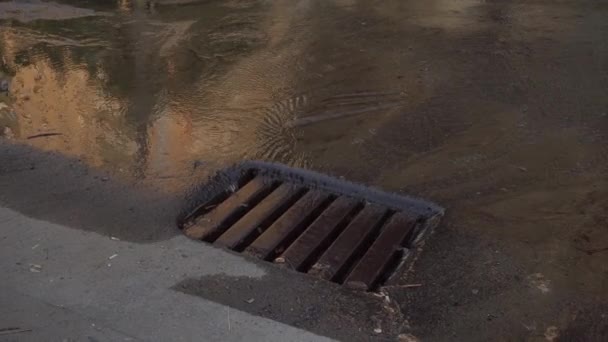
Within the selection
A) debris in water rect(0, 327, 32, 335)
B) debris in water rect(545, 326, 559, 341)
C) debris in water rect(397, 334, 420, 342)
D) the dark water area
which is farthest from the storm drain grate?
debris in water rect(0, 327, 32, 335)

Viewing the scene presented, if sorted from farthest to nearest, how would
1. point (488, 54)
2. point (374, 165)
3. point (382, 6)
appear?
point (382, 6), point (488, 54), point (374, 165)

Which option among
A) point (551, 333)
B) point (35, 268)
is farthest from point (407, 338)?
point (35, 268)

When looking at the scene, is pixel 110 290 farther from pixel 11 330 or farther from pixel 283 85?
pixel 283 85

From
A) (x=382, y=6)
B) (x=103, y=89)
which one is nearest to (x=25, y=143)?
(x=103, y=89)

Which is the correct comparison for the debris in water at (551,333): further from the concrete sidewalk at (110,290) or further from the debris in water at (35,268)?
the debris in water at (35,268)

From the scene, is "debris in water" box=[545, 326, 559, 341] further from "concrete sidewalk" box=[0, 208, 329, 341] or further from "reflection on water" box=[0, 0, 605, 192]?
"reflection on water" box=[0, 0, 605, 192]

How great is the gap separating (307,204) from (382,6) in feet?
15.8

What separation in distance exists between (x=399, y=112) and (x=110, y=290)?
2.80 meters

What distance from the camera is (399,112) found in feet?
16.6

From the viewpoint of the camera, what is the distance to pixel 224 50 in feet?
21.1

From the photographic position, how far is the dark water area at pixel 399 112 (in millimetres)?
3283

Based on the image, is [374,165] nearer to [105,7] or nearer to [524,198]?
[524,198]

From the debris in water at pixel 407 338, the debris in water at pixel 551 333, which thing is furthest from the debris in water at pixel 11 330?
the debris in water at pixel 551 333

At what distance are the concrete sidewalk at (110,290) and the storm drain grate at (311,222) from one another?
286mm
